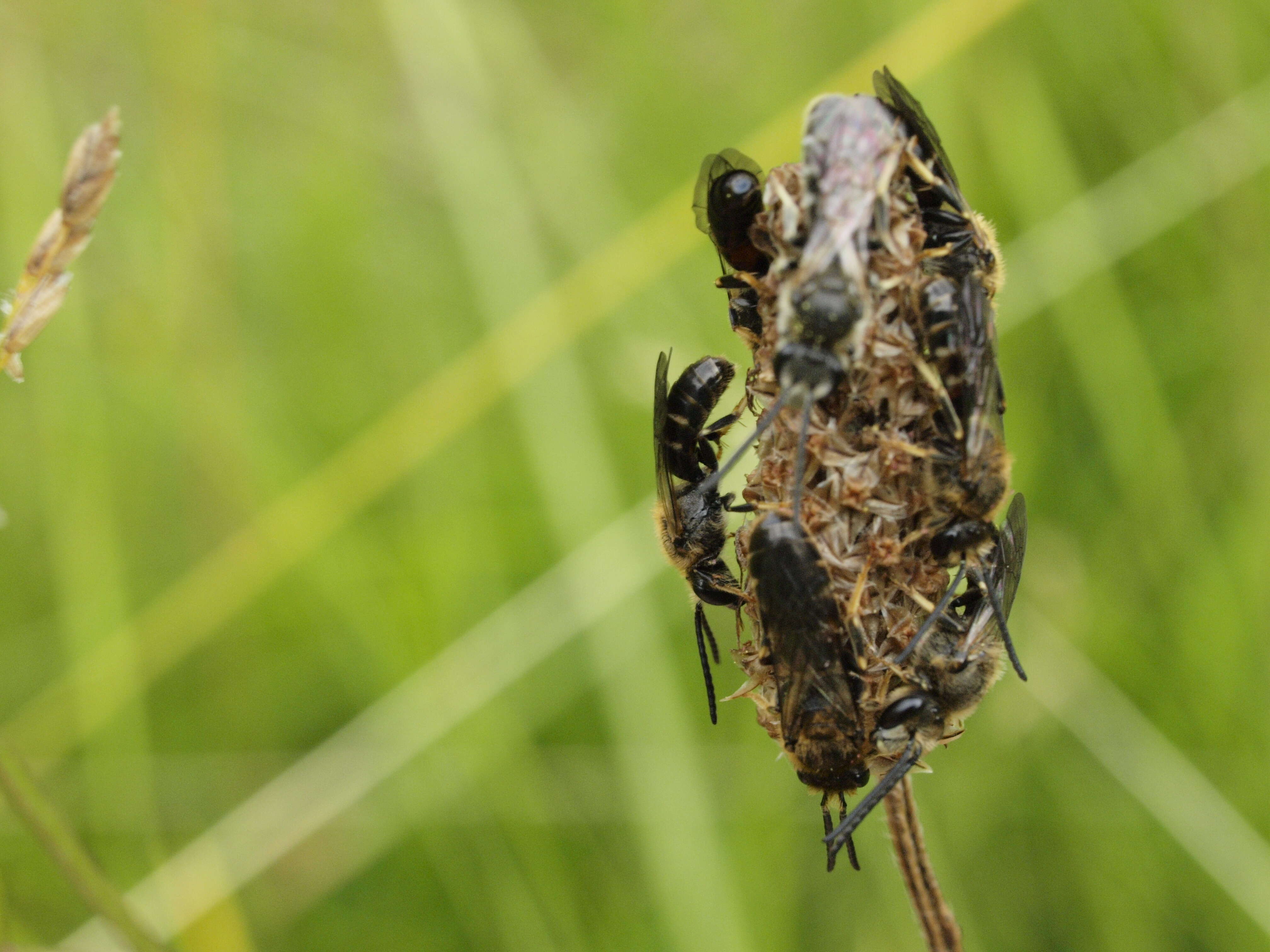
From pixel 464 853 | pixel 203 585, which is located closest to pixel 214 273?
pixel 203 585

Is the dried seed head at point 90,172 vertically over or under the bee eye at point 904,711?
over

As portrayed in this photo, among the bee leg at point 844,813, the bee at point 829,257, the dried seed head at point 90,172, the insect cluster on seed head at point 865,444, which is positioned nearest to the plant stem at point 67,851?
the dried seed head at point 90,172

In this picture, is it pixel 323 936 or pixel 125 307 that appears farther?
pixel 125 307

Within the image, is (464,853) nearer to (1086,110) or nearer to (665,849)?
(665,849)

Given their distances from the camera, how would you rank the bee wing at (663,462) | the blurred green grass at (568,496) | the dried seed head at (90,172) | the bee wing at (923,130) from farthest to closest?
the blurred green grass at (568,496), the bee wing at (663,462), the bee wing at (923,130), the dried seed head at (90,172)

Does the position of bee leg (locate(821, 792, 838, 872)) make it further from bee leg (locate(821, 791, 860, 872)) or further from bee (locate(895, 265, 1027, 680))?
bee (locate(895, 265, 1027, 680))

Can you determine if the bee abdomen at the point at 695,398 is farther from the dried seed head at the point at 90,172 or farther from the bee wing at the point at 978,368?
the dried seed head at the point at 90,172
